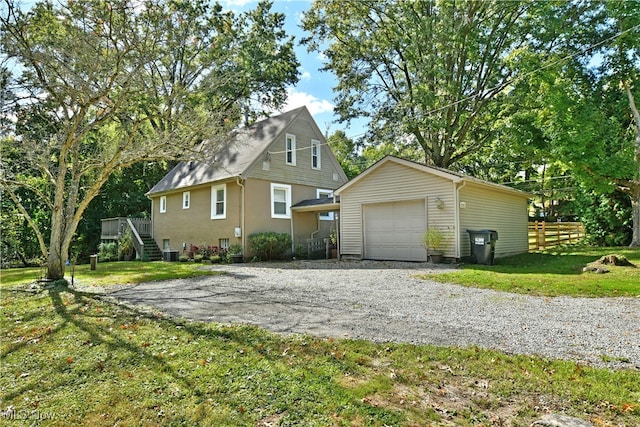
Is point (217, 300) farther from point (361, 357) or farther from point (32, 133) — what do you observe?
point (32, 133)

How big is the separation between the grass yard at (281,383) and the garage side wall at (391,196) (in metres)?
8.77

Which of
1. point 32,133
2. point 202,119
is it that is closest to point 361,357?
point 202,119

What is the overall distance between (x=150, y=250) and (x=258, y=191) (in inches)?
293

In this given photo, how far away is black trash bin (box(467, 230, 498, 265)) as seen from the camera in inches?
460

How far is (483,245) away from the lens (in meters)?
11.7

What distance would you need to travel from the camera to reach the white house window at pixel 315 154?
1834cm

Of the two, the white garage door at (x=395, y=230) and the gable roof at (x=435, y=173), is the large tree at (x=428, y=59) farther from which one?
the white garage door at (x=395, y=230)

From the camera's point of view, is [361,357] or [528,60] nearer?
[361,357]

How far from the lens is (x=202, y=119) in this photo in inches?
399

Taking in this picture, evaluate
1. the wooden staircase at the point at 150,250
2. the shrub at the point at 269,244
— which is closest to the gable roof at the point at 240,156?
the wooden staircase at the point at 150,250

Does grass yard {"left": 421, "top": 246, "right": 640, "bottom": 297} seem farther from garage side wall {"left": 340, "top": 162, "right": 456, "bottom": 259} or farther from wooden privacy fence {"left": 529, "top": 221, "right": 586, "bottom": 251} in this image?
wooden privacy fence {"left": 529, "top": 221, "right": 586, "bottom": 251}

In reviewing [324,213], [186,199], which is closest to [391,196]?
[324,213]

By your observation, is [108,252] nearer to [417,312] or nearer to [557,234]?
[417,312]

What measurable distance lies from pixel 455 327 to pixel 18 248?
2060 cm
